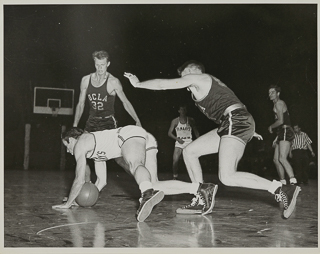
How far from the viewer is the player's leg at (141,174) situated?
158 inches

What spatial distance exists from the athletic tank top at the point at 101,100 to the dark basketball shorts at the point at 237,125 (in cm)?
221

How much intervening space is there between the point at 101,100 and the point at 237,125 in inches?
95.4

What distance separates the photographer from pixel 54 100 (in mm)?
16562

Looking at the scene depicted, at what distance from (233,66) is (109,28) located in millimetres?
4585

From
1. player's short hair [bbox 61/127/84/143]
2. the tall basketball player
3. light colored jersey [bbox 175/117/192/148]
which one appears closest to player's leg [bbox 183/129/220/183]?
player's short hair [bbox 61/127/84/143]

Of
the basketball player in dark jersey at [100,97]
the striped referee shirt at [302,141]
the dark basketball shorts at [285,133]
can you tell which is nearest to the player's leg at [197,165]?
the basketball player in dark jersey at [100,97]

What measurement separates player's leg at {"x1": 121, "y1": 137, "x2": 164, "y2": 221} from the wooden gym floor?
0.16 metres

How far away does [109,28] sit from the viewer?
54.4ft

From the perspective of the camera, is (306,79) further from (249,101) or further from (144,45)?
(144,45)

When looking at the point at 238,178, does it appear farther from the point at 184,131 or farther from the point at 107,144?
the point at 184,131

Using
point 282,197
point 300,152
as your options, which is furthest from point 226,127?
point 300,152

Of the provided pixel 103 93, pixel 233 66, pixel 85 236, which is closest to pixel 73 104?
pixel 233 66

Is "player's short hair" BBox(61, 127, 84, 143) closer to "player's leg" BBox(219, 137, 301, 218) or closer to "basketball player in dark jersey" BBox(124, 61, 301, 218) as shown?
"basketball player in dark jersey" BBox(124, 61, 301, 218)

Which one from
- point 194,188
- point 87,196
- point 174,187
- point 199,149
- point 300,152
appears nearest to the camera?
point 174,187
